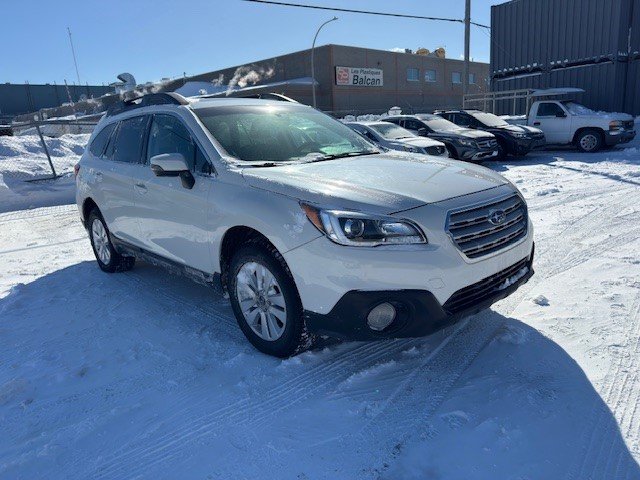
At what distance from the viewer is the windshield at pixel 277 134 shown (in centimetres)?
377

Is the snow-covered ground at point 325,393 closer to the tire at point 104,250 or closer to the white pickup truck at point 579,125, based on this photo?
the tire at point 104,250

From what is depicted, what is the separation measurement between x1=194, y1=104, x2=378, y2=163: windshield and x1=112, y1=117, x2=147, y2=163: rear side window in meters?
0.87

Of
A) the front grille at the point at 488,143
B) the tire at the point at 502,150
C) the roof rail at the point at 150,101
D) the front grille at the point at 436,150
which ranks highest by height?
the roof rail at the point at 150,101

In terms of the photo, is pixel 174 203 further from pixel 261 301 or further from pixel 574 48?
pixel 574 48

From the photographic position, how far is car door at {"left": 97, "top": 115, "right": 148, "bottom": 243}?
4.60 metres

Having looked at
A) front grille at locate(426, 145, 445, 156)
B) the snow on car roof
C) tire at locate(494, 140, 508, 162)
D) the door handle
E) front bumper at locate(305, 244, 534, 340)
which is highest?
the snow on car roof

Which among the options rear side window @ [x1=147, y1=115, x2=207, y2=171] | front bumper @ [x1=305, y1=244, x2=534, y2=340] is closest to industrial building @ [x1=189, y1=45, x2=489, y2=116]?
rear side window @ [x1=147, y1=115, x2=207, y2=171]

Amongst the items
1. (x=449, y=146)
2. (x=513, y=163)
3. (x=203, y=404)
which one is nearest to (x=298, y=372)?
(x=203, y=404)

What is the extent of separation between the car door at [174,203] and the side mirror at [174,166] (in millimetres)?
50

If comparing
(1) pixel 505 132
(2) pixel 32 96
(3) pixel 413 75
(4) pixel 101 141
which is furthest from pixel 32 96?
(4) pixel 101 141

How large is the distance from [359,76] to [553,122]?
76.3 ft

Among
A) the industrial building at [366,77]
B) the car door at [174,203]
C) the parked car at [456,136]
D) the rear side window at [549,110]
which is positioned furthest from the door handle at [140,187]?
the industrial building at [366,77]

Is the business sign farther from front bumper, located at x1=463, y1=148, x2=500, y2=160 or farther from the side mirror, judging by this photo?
the side mirror

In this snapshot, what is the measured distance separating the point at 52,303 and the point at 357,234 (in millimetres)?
A: 3372
